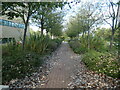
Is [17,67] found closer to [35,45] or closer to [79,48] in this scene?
[35,45]

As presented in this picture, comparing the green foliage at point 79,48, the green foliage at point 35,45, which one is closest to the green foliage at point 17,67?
the green foliage at point 35,45

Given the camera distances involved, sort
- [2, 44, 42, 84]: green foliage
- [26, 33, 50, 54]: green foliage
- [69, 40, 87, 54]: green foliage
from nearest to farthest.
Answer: [2, 44, 42, 84]: green foliage
[26, 33, 50, 54]: green foliage
[69, 40, 87, 54]: green foliage

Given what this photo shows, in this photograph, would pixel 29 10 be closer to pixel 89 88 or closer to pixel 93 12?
pixel 89 88

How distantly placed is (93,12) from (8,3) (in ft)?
22.3

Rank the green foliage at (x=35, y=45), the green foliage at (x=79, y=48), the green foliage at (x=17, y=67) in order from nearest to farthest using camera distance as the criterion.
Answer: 1. the green foliage at (x=17, y=67)
2. the green foliage at (x=35, y=45)
3. the green foliage at (x=79, y=48)

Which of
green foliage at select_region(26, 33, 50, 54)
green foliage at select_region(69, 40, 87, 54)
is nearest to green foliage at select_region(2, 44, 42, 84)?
green foliage at select_region(26, 33, 50, 54)

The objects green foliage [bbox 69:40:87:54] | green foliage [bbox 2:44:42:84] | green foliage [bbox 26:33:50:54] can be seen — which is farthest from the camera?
green foliage [bbox 69:40:87:54]

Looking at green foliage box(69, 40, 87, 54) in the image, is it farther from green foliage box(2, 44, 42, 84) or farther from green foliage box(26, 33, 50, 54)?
green foliage box(2, 44, 42, 84)

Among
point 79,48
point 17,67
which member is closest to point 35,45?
point 17,67

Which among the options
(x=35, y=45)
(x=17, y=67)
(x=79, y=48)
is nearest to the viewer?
(x=17, y=67)

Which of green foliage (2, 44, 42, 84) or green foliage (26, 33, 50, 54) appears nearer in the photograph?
green foliage (2, 44, 42, 84)

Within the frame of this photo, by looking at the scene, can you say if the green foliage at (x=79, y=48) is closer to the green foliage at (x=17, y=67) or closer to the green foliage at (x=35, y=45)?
the green foliage at (x=35, y=45)

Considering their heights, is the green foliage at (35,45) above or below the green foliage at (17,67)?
above

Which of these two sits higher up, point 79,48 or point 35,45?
point 35,45
